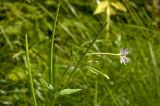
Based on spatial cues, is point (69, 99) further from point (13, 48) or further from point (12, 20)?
point (12, 20)

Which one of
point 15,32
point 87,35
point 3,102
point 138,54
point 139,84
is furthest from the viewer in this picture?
point 15,32

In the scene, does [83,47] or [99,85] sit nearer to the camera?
[99,85]

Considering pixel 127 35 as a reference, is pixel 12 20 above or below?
above

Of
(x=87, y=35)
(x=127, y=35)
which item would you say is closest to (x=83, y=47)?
(x=87, y=35)

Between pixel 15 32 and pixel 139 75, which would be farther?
pixel 15 32

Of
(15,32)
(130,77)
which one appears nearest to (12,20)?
(15,32)

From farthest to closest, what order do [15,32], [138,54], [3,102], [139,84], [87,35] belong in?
[15,32] < [87,35] < [138,54] < [3,102] < [139,84]

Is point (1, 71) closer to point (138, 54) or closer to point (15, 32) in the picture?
point (15, 32)
